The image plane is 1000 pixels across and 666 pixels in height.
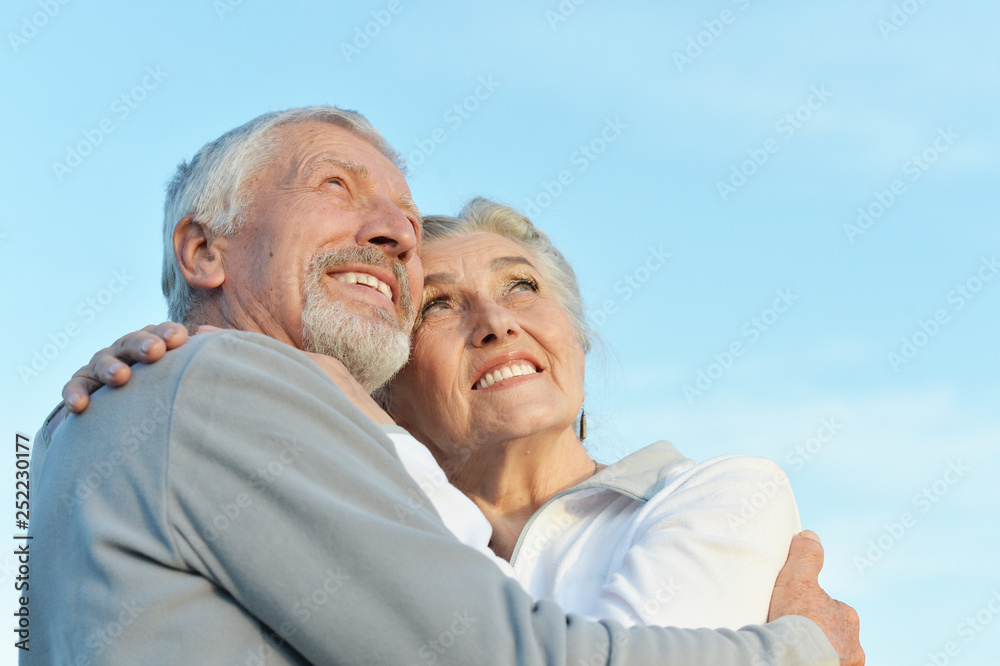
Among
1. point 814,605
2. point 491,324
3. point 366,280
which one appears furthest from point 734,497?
point 366,280

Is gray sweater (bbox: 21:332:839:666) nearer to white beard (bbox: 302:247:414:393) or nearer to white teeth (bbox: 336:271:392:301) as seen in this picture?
white beard (bbox: 302:247:414:393)

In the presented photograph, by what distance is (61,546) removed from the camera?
6.17 ft

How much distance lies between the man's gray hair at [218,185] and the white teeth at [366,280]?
40cm

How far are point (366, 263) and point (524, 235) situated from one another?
4.01 feet

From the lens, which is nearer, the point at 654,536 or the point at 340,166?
the point at 654,536

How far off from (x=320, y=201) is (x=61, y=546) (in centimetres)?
171

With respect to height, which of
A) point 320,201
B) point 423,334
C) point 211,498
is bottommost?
point 211,498

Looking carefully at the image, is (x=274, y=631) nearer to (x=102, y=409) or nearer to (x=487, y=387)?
(x=102, y=409)

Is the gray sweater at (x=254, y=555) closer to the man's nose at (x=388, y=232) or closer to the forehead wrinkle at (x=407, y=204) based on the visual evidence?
the man's nose at (x=388, y=232)

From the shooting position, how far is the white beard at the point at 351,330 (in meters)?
3.08

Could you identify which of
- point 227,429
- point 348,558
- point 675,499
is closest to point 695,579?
point 675,499

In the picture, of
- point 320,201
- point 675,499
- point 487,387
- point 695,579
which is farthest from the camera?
point 487,387

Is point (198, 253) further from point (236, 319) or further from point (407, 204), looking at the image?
point (407, 204)

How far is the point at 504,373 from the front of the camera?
366 centimetres
